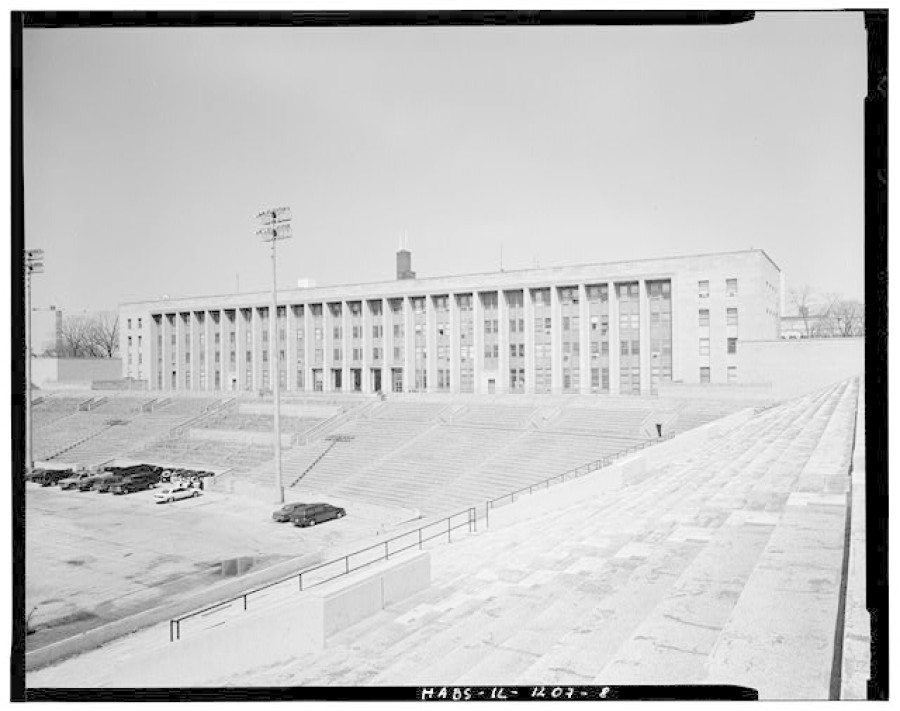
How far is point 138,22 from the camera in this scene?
6.19m

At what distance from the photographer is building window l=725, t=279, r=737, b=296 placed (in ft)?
102

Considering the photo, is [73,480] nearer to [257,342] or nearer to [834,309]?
[257,342]

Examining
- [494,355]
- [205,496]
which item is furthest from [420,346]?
[205,496]

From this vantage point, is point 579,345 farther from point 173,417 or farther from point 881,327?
point 881,327

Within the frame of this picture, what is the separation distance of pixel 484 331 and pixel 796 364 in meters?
19.7

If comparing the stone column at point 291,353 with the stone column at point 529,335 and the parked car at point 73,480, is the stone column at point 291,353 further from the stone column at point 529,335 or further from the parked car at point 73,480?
the parked car at point 73,480

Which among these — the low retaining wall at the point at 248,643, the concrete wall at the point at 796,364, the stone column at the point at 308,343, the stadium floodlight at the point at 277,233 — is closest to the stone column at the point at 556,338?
the concrete wall at the point at 796,364

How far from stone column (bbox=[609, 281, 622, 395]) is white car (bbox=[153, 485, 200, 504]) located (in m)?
22.9

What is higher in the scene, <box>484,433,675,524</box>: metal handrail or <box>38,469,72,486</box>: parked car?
<box>484,433,675,524</box>: metal handrail

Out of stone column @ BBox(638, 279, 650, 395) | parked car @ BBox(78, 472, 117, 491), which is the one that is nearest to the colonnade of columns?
stone column @ BBox(638, 279, 650, 395)

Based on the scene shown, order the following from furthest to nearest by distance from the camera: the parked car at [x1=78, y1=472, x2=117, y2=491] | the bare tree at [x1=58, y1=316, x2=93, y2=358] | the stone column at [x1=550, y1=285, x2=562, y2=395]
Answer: the stone column at [x1=550, y1=285, x2=562, y2=395]
the parked car at [x1=78, y1=472, x2=117, y2=491]
the bare tree at [x1=58, y1=316, x2=93, y2=358]

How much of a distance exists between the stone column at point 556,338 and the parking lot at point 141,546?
1907 cm

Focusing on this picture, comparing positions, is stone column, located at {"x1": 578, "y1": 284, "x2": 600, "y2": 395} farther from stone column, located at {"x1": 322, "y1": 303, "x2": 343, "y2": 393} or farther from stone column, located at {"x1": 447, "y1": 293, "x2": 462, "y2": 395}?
stone column, located at {"x1": 322, "y1": 303, "x2": 343, "y2": 393}

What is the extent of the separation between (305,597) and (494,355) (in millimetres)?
34554
